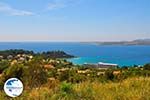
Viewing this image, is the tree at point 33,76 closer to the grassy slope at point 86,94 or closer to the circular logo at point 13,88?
the grassy slope at point 86,94

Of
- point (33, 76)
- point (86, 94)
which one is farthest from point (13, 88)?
point (33, 76)

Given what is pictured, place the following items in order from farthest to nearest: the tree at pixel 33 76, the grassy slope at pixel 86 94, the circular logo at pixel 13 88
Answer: the tree at pixel 33 76
the grassy slope at pixel 86 94
the circular logo at pixel 13 88

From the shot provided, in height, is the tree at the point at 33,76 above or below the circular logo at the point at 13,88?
below

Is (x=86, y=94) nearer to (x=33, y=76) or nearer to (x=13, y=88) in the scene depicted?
(x=13, y=88)

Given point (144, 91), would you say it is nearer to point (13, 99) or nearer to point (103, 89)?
point (103, 89)

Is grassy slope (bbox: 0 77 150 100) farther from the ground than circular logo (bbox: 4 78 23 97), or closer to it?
closer to it

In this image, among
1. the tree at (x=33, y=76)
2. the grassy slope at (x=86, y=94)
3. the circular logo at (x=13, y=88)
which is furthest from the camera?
the tree at (x=33, y=76)

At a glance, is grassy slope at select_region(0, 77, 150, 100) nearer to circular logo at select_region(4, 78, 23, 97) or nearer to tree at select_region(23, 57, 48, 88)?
circular logo at select_region(4, 78, 23, 97)

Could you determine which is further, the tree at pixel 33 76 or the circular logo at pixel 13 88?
the tree at pixel 33 76

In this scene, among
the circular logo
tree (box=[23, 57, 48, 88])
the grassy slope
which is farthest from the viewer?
tree (box=[23, 57, 48, 88])

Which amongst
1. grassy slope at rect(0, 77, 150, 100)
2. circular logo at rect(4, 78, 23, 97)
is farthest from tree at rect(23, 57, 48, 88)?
circular logo at rect(4, 78, 23, 97)

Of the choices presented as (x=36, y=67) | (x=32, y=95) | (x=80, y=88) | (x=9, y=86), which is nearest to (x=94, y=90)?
(x=80, y=88)

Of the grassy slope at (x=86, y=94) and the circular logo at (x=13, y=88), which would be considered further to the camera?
the grassy slope at (x=86, y=94)

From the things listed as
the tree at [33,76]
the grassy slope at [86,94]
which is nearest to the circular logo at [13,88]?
the grassy slope at [86,94]
